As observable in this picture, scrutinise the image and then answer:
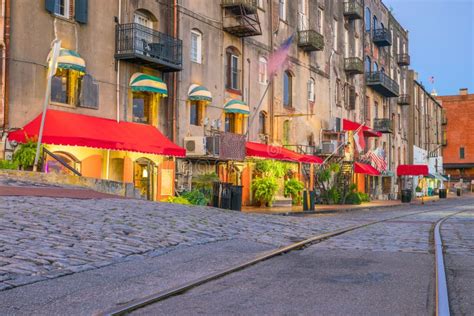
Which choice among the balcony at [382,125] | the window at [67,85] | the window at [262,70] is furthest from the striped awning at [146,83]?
the balcony at [382,125]

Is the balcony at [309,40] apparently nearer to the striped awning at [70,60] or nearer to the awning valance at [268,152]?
the awning valance at [268,152]

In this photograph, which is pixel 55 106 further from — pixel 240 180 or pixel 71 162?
pixel 240 180

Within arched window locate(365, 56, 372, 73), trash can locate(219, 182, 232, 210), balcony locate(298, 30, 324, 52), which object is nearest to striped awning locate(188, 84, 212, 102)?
trash can locate(219, 182, 232, 210)

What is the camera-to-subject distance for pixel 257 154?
26922 mm

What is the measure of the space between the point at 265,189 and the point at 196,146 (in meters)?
5.38

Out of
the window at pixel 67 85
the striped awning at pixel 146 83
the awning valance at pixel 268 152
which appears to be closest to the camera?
the window at pixel 67 85

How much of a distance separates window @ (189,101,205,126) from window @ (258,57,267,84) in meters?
5.88

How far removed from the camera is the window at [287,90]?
33188 mm

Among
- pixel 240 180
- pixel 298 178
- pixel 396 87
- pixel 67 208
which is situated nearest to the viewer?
pixel 67 208

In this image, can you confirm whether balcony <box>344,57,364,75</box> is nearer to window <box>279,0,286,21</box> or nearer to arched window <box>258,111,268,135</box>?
window <box>279,0,286,21</box>

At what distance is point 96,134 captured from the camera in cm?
1839

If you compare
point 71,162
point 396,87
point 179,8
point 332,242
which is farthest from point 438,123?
point 332,242

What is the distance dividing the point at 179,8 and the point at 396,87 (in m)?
33.2

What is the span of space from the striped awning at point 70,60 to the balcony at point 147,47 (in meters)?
2.49
